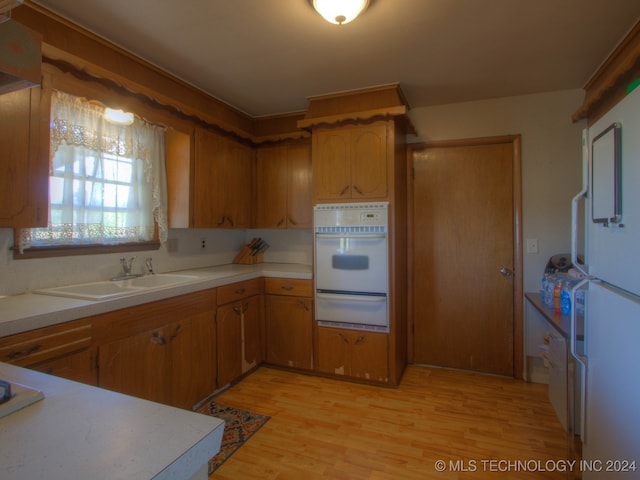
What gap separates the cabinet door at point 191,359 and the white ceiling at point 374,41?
1.71m

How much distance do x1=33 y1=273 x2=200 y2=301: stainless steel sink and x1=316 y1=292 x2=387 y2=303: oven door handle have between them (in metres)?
1.01

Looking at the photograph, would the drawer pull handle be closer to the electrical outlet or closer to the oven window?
the electrical outlet

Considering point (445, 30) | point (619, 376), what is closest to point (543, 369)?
point (619, 376)

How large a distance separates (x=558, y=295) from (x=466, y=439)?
3.30ft

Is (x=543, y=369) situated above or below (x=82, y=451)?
below

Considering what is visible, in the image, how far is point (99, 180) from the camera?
7.56 ft

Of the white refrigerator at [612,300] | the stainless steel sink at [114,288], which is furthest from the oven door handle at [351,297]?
the white refrigerator at [612,300]

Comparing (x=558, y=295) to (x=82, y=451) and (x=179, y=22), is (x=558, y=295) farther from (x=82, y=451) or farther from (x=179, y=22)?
(x=179, y=22)

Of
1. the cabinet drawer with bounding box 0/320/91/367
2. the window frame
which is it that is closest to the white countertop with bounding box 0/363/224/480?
the cabinet drawer with bounding box 0/320/91/367

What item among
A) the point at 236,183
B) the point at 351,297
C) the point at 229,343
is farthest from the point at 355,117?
the point at 229,343

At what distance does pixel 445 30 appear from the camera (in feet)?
6.45

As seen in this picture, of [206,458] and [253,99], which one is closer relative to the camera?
[206,458]

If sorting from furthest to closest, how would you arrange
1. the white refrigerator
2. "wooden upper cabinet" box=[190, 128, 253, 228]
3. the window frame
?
"wooden upper cabinet" box=[190, 128, 253, 228], the window frame, the white refrigerator

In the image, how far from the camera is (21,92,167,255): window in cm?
204
